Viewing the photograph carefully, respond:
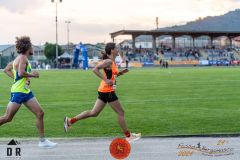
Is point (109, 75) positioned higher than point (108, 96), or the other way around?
point (109, 75)

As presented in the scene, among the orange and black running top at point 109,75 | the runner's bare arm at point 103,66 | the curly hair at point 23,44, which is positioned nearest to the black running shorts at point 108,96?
the orange and black running top at point 109,75

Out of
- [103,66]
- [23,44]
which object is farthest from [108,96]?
[23,44]

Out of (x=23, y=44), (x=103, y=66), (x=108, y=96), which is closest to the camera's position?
(x=23, y=44)

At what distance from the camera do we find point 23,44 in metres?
10.2

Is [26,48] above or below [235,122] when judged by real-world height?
above

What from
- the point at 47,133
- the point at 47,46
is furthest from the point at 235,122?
the point at 47,46

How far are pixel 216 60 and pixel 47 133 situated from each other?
88.6 metres

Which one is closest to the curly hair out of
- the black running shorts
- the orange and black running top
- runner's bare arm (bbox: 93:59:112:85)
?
runner's bare arm (bbox: 93:59:112:85)

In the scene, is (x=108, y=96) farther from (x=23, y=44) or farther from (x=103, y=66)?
(x=23, y=44)

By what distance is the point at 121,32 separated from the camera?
102 m

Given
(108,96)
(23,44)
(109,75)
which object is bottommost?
(108,96)

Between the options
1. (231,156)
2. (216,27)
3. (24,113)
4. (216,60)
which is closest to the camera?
(231,156)

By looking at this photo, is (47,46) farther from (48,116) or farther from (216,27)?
(48,116)

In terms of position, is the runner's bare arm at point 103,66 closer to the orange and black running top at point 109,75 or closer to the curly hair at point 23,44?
the orange and black running top at point 109,75
